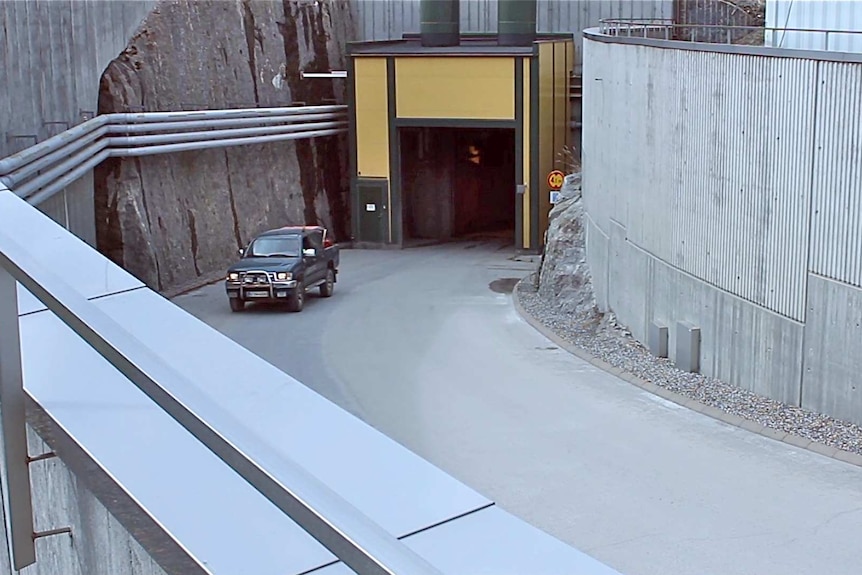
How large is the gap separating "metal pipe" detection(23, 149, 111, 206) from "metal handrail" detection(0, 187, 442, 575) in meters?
15.1

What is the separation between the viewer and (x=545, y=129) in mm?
34062

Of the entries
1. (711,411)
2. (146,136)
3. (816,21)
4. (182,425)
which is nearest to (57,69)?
(146,136)

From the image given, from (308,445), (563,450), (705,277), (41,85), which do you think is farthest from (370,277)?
(308,445)

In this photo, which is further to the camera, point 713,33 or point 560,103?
point 560,103

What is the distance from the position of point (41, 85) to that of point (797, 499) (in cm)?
1633

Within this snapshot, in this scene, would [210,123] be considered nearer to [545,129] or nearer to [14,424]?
[545,129]

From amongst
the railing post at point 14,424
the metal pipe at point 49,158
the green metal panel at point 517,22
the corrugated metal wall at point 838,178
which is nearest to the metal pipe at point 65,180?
the metal pipe at point 49,158

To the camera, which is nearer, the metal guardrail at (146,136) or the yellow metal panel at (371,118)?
the metal guardrail at (146,136)

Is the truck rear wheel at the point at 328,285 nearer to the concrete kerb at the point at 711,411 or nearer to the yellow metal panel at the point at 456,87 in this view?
the concrete kerb at the point at 711,411

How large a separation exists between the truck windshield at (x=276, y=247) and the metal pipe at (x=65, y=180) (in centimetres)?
370

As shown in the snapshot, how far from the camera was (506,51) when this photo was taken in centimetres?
3359

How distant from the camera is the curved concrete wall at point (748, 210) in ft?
44.4

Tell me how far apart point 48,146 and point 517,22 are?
64.8 ft

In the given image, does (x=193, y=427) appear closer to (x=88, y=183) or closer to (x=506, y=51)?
(x=88, y=183)
